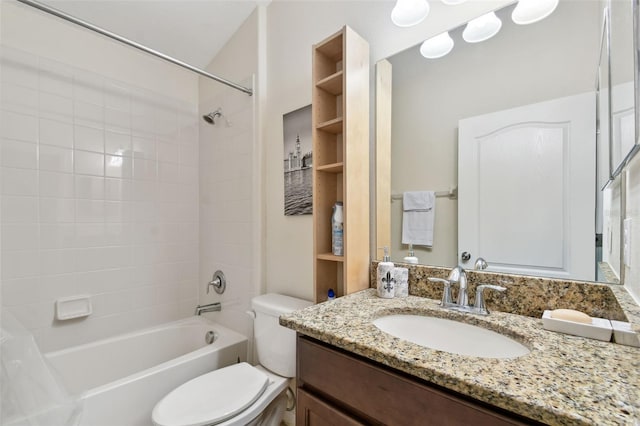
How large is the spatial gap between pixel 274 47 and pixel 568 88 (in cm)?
145

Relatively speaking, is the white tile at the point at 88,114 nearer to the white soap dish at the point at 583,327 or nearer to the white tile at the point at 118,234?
the white tile at the point at 118,234

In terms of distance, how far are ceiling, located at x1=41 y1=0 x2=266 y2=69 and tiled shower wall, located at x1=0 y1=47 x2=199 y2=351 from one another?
32 centimetres

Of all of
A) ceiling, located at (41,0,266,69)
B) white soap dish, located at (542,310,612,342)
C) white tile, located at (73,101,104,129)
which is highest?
ceiling, located at (41,0,266,69)

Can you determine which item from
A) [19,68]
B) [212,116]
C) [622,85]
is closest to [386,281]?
[622,85]

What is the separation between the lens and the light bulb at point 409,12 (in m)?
1.05

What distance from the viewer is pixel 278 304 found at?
1393 mm

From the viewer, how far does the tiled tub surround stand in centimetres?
75

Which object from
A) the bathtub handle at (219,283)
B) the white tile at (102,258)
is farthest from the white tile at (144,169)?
the bathtub handle at (219,283)

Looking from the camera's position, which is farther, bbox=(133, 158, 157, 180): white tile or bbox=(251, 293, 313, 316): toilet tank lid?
bbox=(133, 158, 157, 180): white tile

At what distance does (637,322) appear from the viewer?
0.53 metres

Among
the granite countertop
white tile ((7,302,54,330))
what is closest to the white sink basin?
the granite countertop

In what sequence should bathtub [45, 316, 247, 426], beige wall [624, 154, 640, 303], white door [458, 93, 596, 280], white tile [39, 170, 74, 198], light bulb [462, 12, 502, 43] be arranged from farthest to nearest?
white tile [39, 170, 74, 198], bathtub [45, 316, 247, 426], light bulb [462, 12, 502, 43], white door [458, 93, 596, 280], beige wall [624, 154, 640, 303]

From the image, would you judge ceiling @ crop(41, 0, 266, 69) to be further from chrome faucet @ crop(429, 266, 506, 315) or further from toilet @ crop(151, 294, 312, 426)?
chrome faucet @ crop(429, 266, 506, 315)

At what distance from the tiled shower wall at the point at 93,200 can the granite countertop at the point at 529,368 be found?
1559 millimetres
